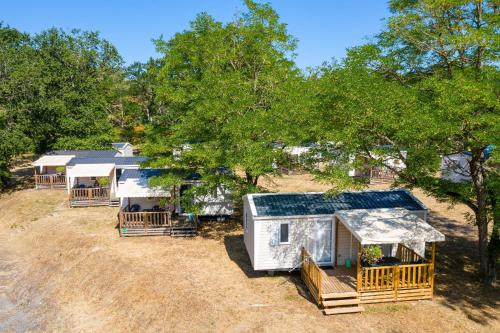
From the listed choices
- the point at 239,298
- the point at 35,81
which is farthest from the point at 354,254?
the point at 35,81

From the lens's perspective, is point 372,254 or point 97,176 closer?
point 372,254

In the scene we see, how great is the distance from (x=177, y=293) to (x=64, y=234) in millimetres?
11016

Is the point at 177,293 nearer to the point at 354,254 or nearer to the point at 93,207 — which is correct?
the point at 354,254

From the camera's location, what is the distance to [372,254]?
566 inches

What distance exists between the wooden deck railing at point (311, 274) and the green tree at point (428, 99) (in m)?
3.55

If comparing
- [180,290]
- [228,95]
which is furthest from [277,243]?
[228,95]

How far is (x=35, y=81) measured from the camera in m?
33.6

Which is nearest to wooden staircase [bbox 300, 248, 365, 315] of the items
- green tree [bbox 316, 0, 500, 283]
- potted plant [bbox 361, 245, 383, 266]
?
potted plant [bbox 361, 245, 383, 266]

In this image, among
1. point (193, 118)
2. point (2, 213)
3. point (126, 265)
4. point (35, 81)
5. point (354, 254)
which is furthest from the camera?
point (35, 81)

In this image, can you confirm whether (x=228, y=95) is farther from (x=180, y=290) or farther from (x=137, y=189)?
(x=180, y=290)

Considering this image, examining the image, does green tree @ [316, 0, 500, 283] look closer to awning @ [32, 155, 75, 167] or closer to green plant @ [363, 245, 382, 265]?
green plant @ [363, 245, 382, 265]

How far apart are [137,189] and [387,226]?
13896 millimetres

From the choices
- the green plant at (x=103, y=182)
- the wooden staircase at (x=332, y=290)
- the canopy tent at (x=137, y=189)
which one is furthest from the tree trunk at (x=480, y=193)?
the green plant at (x=103, y=182)

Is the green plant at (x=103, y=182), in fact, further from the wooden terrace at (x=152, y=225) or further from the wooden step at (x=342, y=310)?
the wooden step at (x=342, y=310)
